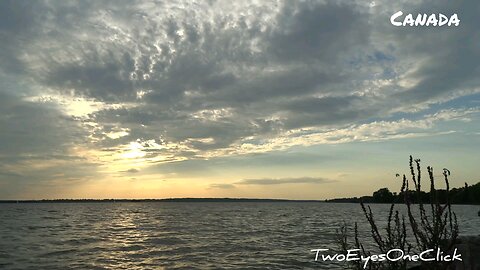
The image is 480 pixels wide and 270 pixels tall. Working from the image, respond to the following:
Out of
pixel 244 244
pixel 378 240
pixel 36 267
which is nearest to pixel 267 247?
pixel 244 244

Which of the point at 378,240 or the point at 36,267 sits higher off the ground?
the point at 378,240

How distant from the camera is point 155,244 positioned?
34.7 m

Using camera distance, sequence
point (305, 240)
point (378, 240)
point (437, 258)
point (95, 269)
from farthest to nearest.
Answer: point (305, 240)
point (95, 269)
point (378, 240)
point (437, 258)

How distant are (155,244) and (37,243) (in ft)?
32.4

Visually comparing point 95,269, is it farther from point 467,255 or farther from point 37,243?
point 467,255

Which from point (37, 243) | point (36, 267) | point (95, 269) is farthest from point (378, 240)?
point (37, 243)

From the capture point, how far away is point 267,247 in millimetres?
30562

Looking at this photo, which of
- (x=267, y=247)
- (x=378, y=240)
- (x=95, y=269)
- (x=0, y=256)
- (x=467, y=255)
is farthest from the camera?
(x=267, y=247)

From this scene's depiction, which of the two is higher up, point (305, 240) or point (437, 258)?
point (437, 258)

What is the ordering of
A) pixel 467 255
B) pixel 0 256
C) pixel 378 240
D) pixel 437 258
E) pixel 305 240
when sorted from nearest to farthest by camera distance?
pixel 437 258, pixel 378 240, pixel 467 255, pixel 0 256, pixel 305 240

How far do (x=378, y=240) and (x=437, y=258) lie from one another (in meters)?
0.69

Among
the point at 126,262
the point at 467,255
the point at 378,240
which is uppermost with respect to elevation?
the point at 378,240

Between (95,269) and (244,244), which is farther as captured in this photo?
(244,244)

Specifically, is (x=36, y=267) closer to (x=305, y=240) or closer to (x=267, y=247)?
(x=267, y=247)
